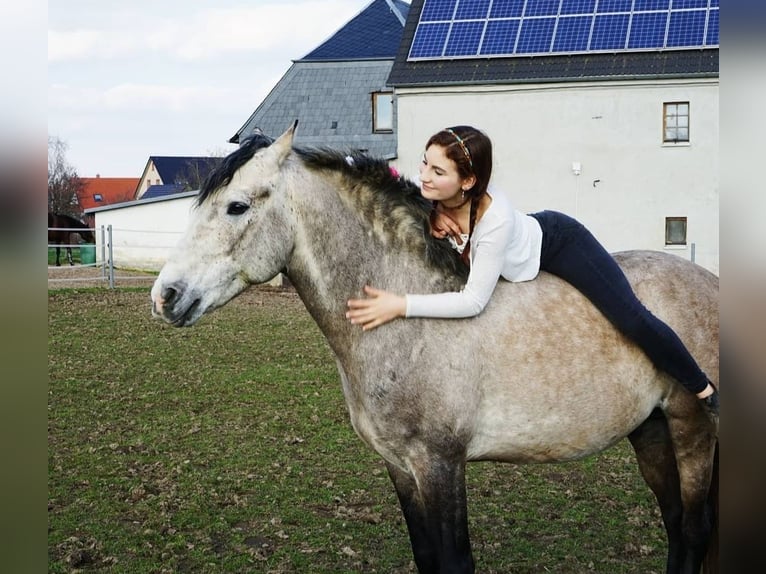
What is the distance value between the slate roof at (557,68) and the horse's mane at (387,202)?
64.8 feet

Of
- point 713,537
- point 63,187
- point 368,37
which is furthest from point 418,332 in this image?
point 63,187

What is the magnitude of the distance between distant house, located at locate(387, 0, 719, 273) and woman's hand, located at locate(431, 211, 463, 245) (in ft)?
61.3

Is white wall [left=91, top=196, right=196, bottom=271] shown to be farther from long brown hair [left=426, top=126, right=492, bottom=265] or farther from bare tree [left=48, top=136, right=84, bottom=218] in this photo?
long brown hair [left=426, top=126, right=492, bottom=265]

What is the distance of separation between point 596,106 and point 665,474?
1973 centimetres

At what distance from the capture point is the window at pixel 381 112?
27641mm

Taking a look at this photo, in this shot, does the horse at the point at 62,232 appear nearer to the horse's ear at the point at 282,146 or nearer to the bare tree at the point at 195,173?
the bare tree at the point at 195,173

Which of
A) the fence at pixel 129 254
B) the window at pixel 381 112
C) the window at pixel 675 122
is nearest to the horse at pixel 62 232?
the fence at pixel 129 254

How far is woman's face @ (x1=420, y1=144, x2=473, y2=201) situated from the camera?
3.00 metres

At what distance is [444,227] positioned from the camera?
126 inches

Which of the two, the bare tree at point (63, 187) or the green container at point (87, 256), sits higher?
the bare tree at point (63, 187)

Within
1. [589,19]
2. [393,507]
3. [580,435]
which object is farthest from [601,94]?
[580,435]

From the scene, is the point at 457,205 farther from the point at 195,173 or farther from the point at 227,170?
the point at 195,173
